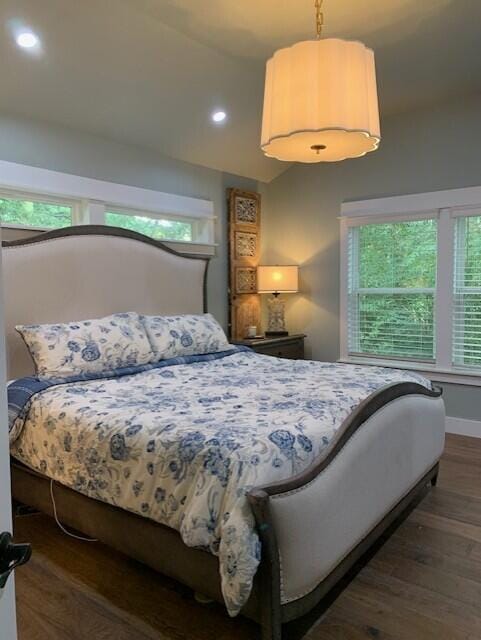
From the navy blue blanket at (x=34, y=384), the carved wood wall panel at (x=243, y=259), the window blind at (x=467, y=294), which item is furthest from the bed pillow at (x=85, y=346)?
the window blind at (x=467, y=294)

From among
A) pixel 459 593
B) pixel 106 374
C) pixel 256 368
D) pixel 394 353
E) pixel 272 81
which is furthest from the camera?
pixel 394 353

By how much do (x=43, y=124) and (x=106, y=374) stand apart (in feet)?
5.74

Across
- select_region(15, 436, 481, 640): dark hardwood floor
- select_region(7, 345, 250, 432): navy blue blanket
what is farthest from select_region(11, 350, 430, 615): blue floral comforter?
select_region(15, 436, 481, 640): dark hardwood floor

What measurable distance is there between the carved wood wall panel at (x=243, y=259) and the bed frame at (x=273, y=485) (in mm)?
944

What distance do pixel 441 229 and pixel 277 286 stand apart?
59.9 inches

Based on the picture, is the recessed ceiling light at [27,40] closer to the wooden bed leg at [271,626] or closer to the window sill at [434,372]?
the wooden bed leg at [271,626]

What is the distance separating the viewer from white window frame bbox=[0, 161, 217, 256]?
324cm

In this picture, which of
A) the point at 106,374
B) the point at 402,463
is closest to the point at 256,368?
the point at 106,374

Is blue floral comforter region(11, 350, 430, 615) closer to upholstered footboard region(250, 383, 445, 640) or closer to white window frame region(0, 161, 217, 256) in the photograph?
upholstered footboard region(250, 383, 445, 640)

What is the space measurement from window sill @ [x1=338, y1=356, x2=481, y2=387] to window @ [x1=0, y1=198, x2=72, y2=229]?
2.86 meters

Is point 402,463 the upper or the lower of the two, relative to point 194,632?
upper

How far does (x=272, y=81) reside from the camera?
2.42 meters

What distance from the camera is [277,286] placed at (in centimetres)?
475

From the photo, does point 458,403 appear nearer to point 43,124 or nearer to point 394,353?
point 394,353
